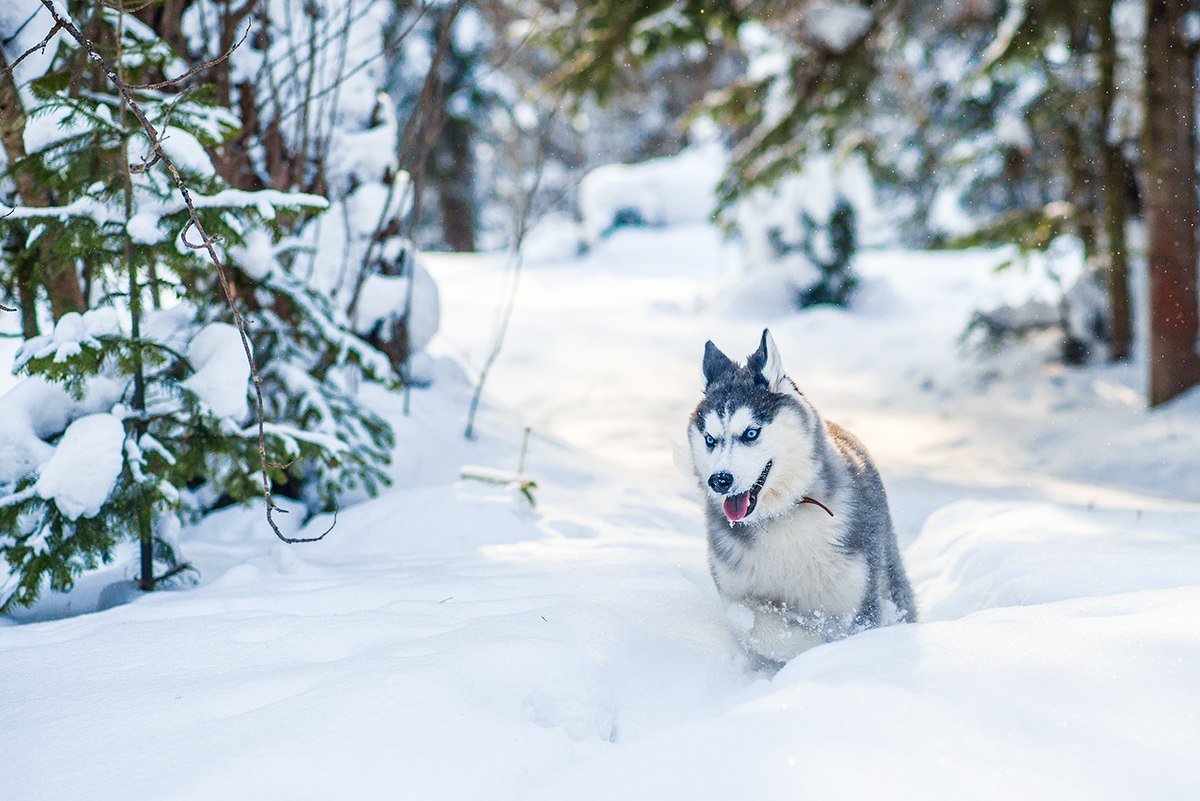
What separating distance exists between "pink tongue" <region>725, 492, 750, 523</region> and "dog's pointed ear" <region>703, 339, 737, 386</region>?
1.98 feet

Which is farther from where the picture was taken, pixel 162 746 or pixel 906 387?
pixel 906 387

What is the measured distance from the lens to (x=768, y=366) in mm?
3418

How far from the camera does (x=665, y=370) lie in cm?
1094

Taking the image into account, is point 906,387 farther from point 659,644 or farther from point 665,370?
point 659,644

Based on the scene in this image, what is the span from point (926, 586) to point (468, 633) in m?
2.53

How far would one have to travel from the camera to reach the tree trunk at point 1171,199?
7684 mm

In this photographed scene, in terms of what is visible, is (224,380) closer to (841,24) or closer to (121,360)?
(121,360)

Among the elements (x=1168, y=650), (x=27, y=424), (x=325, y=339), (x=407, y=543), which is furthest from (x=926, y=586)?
(x=27, y=424)

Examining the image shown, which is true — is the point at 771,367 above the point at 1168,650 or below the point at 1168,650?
above

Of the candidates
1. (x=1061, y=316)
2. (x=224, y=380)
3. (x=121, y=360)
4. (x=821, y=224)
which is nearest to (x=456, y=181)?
(x=821, y=224)

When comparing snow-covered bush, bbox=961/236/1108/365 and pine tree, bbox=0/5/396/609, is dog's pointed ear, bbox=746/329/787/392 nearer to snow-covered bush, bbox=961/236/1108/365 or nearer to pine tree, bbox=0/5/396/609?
pine tree, bbox=0/5/396/609

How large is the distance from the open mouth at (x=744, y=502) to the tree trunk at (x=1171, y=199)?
246 inches

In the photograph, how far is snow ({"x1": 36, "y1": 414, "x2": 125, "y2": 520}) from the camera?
3156 mm

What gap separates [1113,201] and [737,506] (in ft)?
26.4
